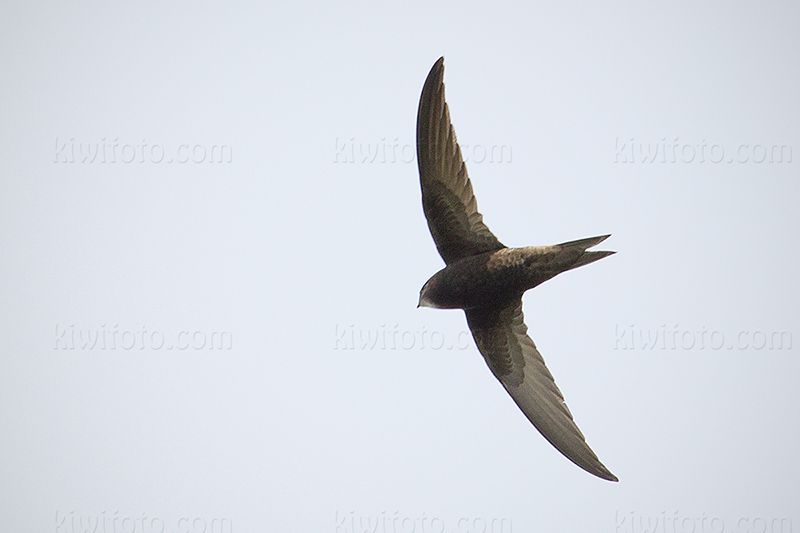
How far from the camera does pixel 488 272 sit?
12.5 ft

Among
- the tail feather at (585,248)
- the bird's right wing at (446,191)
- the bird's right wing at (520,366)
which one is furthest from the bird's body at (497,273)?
the bird's right wing at (520,366)

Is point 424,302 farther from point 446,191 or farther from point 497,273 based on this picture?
point 446,191

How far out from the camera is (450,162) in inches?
152

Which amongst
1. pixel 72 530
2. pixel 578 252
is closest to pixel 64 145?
pixel 72 530

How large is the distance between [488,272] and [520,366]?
780mm

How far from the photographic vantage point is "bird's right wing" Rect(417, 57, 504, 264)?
3770 millimetres

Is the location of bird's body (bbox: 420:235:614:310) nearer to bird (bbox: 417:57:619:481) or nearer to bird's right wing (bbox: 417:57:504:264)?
bird (bbox: 417:57:619:481)

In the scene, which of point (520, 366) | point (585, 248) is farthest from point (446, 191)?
point (520, 366)

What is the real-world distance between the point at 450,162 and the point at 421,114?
1.05 feet

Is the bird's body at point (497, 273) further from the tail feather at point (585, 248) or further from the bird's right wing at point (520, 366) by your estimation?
the bird's right wing at point (520, 366)

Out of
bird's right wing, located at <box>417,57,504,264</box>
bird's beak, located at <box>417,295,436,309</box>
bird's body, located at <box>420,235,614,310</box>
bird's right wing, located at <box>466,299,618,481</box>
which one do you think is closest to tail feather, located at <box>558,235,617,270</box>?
bird's body, located at <box>420,235,614,310</box>

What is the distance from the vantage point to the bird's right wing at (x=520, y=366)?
4133mm

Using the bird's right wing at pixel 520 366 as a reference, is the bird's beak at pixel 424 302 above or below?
above

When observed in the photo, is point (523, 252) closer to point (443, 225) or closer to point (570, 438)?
point (443, 225)
